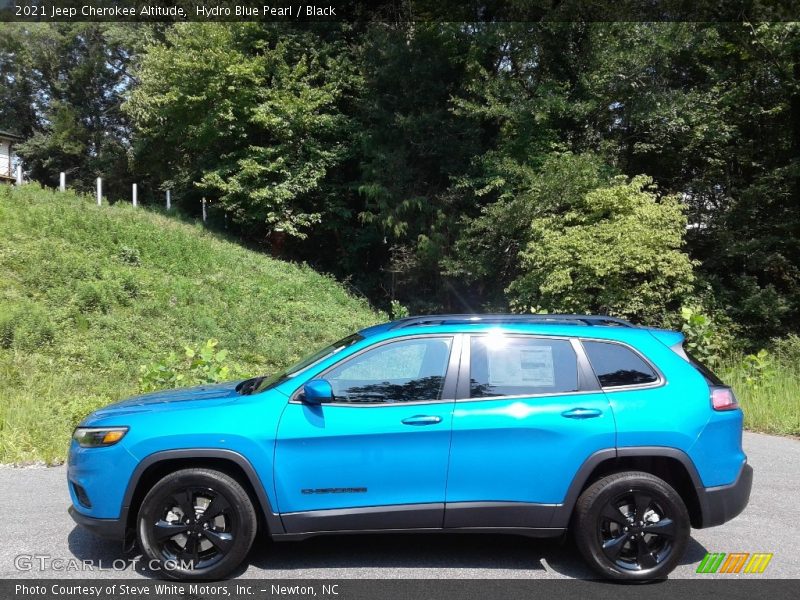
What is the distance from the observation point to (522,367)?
175 inches

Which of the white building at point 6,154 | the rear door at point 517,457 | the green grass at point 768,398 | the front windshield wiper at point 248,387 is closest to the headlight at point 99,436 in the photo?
the front windshield wiper at point 248,387

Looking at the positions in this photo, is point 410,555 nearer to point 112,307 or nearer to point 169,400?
point 169,400

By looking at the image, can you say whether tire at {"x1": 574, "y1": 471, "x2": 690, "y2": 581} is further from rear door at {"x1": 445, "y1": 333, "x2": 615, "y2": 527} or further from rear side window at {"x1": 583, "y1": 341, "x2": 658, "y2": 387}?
rear side window at {"x1": 583, "y1": 341, "x2": 658, "y2": 387}

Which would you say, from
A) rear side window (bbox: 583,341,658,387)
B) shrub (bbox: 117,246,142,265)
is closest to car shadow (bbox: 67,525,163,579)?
rear side window (bbox: 583,341,658,387)

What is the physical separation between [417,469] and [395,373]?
69 centimetres

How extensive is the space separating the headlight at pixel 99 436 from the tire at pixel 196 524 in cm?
40

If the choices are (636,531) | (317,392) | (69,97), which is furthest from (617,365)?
(69,97)

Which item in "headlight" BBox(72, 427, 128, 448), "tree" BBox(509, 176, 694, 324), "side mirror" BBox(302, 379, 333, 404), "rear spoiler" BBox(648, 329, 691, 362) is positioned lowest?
"headlight" BBox(72, 427, 128, 448)

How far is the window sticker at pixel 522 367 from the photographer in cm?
439

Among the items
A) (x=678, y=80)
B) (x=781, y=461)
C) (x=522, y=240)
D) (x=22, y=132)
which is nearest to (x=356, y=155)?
(x=522, y=240)

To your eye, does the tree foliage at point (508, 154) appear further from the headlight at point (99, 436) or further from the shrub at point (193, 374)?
the headlight at point (99, 436)

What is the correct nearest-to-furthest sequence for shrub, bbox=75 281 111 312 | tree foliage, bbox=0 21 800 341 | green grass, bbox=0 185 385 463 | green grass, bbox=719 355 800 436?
green grass, bbox=719 355 800 436 < green grass, bbox=0 185 385 463 < shrub, bbox=75 281 111 312 < tree foliage, bbox=0 21 800 341

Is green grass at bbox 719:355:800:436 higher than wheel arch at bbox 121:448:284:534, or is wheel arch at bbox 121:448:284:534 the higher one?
wheel arch at bbox 121:448:284:534

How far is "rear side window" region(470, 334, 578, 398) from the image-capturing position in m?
4.35
